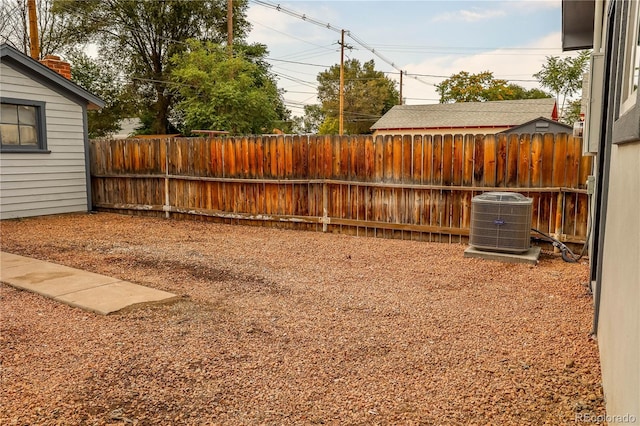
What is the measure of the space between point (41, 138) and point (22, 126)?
433 millimetres

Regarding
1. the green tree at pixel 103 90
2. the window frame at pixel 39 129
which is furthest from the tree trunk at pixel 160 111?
the window frame at pixel 39 129

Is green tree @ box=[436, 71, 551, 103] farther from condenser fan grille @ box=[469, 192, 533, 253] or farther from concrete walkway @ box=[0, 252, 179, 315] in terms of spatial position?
concrete walkway @ box=[0, 252, 179, 315]

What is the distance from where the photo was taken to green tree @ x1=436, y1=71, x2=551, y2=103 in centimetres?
3584

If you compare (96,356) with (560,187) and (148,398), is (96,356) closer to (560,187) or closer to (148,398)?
(148,398)

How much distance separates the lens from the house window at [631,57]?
230 cm

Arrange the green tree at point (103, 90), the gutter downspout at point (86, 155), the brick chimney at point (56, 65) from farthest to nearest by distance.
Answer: the green tree at point (103, 90) < the gutter downspout at point (86, 155) < the brick chimney at point (56, 65)

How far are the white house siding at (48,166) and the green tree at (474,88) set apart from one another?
3129 cm

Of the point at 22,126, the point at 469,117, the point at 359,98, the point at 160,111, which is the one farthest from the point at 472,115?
the point at 22,126

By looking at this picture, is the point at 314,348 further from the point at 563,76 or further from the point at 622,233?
the point at 563,76

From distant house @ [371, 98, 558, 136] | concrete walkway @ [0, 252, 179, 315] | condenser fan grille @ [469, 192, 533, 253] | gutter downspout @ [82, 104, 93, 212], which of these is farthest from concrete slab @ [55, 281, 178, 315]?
distant house @ [371, 98, 558, 136]

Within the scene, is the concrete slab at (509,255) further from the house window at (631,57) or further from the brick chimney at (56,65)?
the brick chimney at (56,65)

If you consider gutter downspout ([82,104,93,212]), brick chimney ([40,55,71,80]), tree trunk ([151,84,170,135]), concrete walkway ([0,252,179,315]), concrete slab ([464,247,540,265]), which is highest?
tree trunk ([151,84,170,135])

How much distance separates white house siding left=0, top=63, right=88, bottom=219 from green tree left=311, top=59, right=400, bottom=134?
3346 cm

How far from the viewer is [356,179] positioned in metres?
8.00
